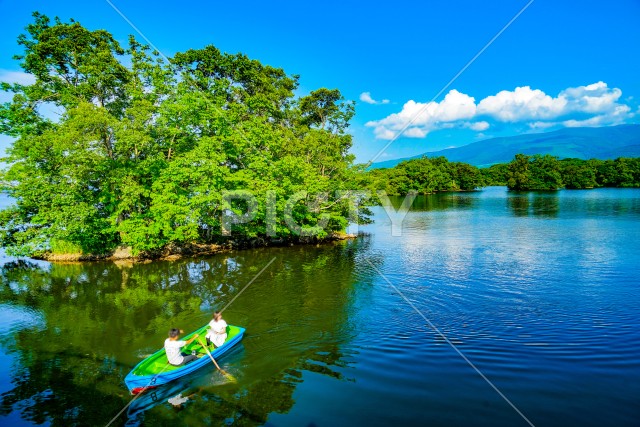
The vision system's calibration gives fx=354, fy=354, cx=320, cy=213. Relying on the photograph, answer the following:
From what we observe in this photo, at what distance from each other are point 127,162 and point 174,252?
7.82 meters

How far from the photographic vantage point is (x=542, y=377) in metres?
10.4

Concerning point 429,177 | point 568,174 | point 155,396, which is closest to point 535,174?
point 568,174

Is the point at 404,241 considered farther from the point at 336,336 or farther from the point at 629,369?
the point at 629,369

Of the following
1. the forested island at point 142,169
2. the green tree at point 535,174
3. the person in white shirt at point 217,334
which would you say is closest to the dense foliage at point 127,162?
the forested island at point 142,169

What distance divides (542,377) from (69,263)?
30.5 m

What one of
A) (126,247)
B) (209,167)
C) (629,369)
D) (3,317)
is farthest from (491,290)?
(126,247)

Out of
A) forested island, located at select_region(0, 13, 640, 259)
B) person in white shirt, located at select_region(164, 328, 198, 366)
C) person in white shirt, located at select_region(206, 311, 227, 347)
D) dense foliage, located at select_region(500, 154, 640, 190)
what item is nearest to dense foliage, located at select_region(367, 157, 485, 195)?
dense foliage, located at select_region(500, 154, 640, 190)

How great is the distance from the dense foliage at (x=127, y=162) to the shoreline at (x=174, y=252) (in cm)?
60

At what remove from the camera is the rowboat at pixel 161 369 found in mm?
10211

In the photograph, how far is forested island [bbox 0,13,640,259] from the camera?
23.8 meters

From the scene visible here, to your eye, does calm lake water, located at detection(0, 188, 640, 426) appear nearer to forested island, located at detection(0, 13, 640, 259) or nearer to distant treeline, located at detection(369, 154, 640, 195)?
forested island, located at detection(0, 13, 640, 259)

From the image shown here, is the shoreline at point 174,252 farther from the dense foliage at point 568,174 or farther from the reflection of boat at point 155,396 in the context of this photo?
the dense foliage at point 568,174

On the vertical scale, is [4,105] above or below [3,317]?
above

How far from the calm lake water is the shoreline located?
136cm
